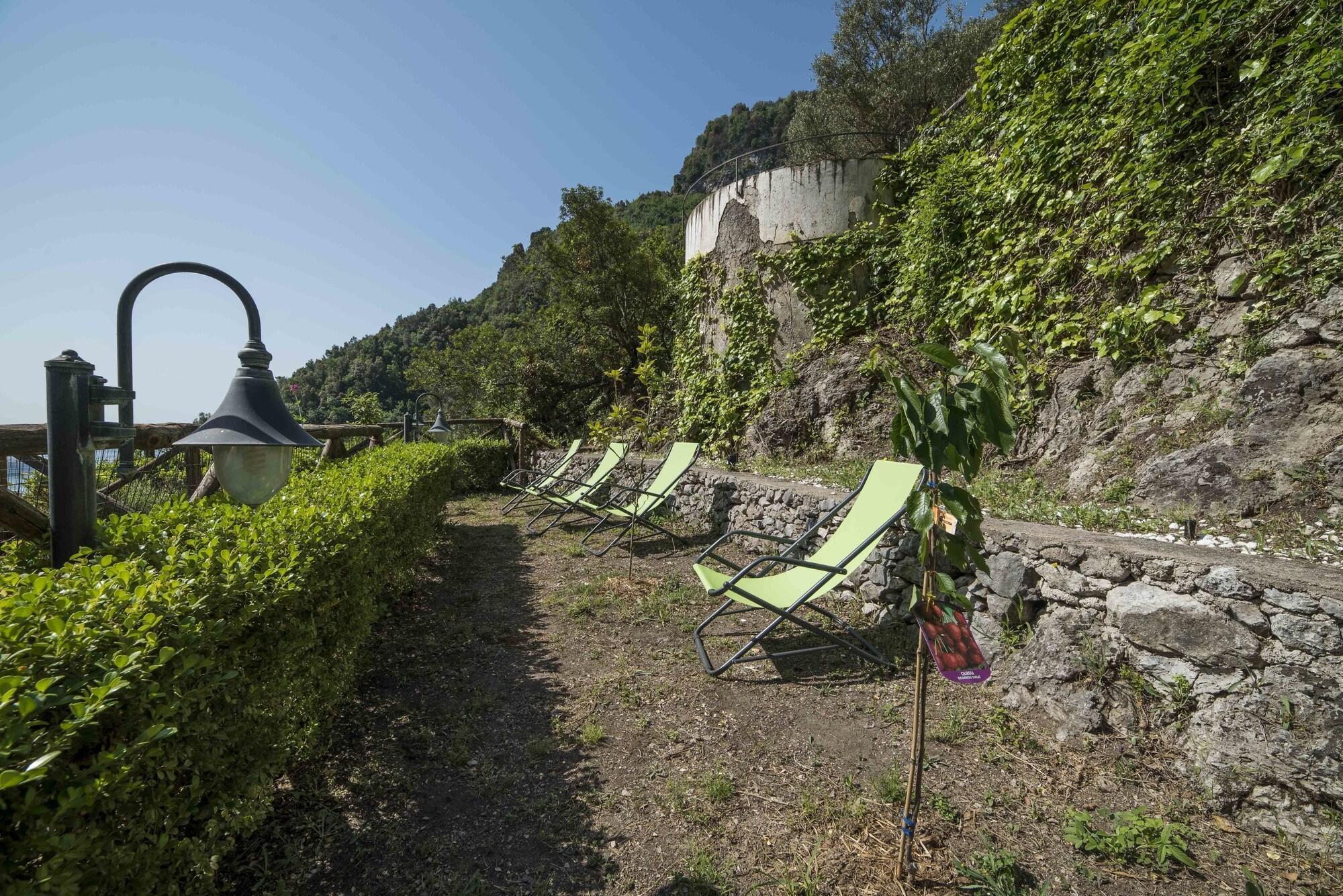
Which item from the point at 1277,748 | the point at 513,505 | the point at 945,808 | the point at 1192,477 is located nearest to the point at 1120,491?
the point at 1192,477

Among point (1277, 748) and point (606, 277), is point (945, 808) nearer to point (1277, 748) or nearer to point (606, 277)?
point (1277, 748)

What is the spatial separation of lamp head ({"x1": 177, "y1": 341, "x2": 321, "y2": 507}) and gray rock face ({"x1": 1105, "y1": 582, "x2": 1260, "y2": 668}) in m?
2.79

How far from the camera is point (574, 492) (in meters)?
7.03

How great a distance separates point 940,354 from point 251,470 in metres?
1.68

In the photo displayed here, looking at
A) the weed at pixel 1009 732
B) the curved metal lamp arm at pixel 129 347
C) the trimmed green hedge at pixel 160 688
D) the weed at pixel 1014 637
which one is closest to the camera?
the trimmed green hedge at pixel 160 688

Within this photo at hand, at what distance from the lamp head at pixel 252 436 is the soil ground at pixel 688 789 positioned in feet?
3.74

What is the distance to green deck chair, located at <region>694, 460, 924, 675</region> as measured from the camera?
2770 millimetres

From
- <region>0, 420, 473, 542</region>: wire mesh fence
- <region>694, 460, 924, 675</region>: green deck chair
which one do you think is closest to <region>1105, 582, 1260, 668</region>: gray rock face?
<region>694, 460, 924, 675</region>: green deck chair

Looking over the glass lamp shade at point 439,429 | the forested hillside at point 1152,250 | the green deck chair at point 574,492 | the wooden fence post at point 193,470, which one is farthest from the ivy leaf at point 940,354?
the glass lamp shade at point 439,429

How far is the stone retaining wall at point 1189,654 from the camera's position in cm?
168

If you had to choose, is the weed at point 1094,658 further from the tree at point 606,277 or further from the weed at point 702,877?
the tree at point 606,277

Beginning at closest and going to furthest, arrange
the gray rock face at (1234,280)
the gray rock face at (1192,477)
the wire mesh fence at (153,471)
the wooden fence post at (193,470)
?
the gray rock face at (1192,477) < the wire mesh fence at (153,471) < the gray rock face at (1234,280) < the wooden fence post at (193,470)

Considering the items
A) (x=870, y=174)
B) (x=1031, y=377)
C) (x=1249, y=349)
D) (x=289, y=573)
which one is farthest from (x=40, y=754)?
(x=870, y=174)

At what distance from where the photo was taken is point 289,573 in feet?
5.85
